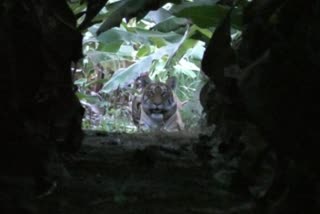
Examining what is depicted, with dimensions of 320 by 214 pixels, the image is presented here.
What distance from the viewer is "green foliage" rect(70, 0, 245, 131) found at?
0.90 meters

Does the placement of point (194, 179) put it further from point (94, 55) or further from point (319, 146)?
point (94, 55)

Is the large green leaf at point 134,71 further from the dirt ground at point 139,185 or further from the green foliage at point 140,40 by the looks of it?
the dirt ground at point 139,185

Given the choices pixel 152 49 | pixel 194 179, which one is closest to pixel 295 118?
pixel 194 179

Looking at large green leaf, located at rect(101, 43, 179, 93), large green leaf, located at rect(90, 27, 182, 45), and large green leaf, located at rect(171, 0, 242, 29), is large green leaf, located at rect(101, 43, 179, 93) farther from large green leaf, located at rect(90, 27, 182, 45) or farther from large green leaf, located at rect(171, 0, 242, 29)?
large green leaf, located at rect(171, 0, 242, 29)

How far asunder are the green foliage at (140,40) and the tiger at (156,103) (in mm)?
57

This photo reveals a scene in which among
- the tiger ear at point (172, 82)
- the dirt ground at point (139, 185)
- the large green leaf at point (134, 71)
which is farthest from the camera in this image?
the tiger ear at point (172, 82)

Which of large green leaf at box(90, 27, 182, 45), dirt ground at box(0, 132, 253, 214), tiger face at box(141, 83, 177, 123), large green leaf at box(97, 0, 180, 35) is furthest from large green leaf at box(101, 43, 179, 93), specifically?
tiger face at box(141, 83, 177, 123)

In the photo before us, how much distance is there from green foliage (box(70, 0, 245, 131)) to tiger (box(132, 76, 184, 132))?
0.06 m

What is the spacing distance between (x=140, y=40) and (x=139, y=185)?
2.79 feet

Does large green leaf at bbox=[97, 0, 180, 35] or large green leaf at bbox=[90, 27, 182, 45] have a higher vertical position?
large green leaf at bbox=[97, 0, 180, 35]

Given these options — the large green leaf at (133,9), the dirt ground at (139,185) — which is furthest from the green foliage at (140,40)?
A: the dirt ground at (139,185)

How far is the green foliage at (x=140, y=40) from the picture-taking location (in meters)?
0.90

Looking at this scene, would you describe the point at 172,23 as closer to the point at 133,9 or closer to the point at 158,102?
the point at 133,9

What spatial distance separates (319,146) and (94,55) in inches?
67.2
